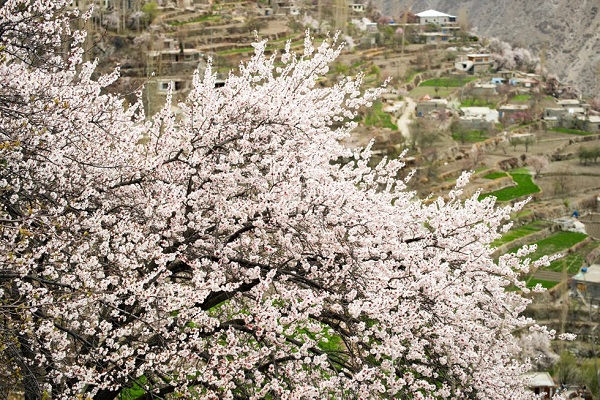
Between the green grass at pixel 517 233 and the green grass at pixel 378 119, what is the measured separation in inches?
455

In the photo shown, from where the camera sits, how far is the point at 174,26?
62.0 m

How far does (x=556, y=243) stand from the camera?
40500mm

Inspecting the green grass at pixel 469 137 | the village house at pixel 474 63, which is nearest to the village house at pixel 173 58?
the green grass at pixel 469 137

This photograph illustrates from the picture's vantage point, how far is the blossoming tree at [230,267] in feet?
17.1

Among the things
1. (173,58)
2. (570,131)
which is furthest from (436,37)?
(173,58)

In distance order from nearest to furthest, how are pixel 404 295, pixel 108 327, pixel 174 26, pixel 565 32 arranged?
pixel 108 327
pixel 404 295
pixel 174 26
pixel 565 32

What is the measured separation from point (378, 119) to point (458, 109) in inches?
453

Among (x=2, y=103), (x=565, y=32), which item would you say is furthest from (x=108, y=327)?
(x=565, y=32)

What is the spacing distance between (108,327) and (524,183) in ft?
150

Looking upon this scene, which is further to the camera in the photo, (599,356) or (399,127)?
(399,127)

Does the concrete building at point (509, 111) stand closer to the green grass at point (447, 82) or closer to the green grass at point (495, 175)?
the green grass at point (447, 82)

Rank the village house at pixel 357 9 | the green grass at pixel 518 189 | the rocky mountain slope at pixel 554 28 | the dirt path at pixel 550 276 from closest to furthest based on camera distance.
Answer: the dirt path at pixel 550 276, the green grass at pixel 518 189, the village house at pixel 357 9, the rocky mountain slope at pixel 554 28

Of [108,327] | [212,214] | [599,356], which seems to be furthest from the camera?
[599,356]

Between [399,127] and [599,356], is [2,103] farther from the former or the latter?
[399,127]
